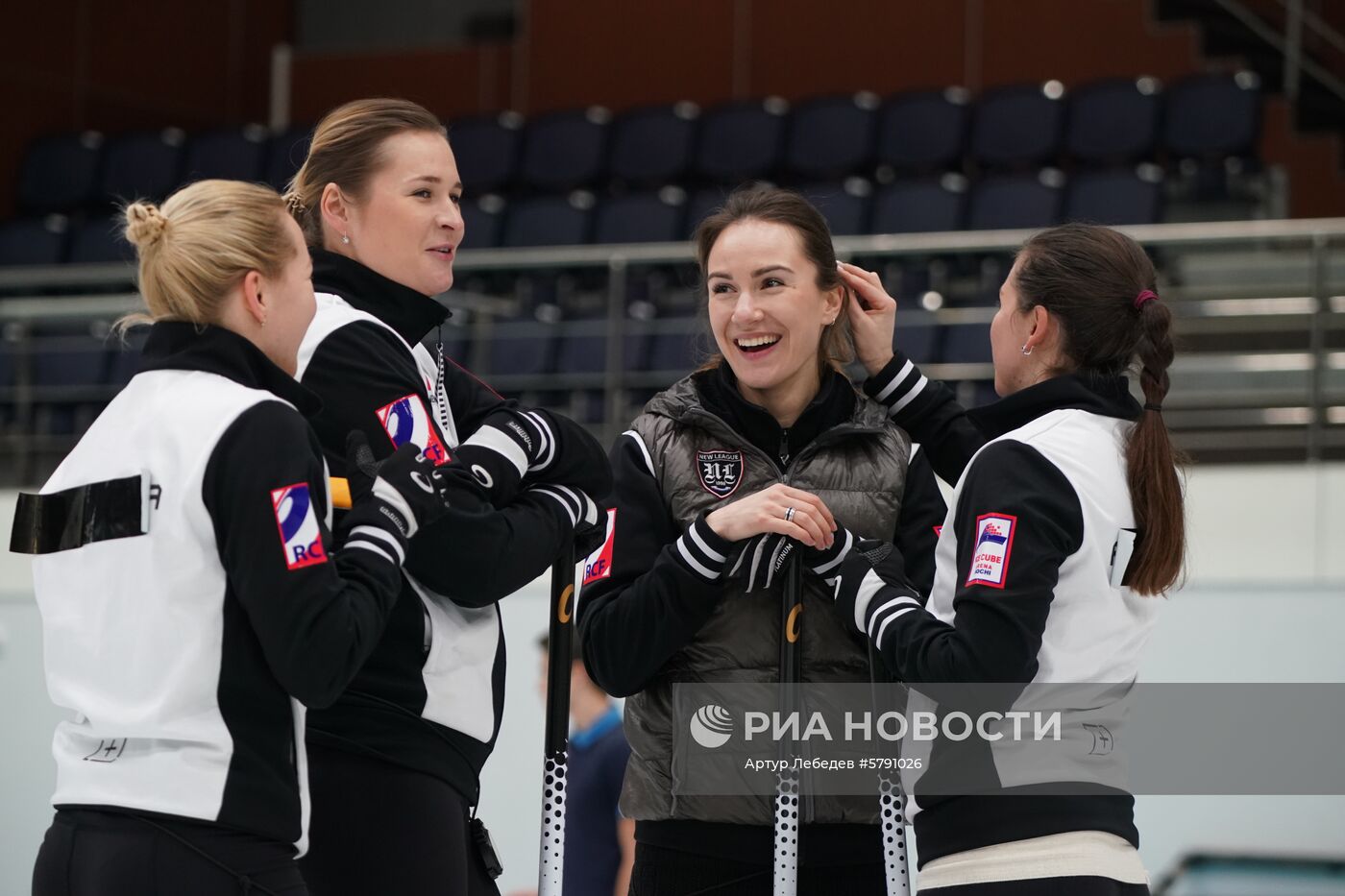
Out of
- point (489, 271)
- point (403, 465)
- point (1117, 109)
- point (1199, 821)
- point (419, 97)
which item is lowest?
point (1199, 821)

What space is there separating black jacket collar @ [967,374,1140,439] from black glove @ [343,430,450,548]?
2.61ft

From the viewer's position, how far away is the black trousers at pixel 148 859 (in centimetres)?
171

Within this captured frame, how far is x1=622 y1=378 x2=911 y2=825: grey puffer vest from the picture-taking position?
228 centimetres

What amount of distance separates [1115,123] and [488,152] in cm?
369

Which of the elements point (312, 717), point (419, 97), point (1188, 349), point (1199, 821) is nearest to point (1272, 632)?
point (1199, 821)

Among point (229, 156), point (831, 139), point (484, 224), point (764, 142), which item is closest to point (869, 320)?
point (484, 224)

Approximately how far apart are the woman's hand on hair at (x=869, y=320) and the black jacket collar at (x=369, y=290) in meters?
0.69

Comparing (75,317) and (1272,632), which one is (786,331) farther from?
(75,317)

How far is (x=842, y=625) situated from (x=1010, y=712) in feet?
1.07

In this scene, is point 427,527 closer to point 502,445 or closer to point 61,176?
point 502,445

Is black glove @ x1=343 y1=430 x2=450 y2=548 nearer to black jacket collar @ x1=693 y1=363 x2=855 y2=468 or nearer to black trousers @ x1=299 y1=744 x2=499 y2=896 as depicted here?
black trousers @ x1=299 y1=744 x2=499 y2=896

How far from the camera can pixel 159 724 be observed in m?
1.74

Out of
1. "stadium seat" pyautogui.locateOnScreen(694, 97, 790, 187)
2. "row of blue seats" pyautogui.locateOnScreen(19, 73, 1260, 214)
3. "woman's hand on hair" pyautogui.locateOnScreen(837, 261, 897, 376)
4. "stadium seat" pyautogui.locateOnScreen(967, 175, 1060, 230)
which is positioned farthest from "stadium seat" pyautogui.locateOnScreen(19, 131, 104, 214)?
"woman's hand on hair" pyautogui.locateOnScreen(837, 261, 897, 376)

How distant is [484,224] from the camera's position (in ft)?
28.8
